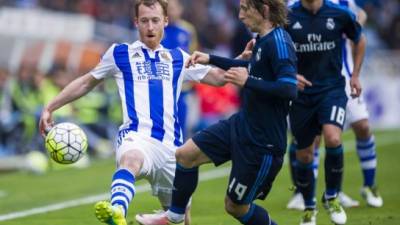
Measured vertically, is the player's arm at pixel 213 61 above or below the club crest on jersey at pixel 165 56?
above

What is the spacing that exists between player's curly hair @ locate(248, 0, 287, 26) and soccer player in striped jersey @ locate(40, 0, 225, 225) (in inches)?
46.7

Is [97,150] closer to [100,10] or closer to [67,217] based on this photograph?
[100,10]

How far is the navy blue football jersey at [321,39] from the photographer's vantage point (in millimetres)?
10289

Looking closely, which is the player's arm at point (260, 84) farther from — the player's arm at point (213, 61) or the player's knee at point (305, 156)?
the player's knee at point (305, 156)

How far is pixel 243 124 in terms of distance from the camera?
820 cm

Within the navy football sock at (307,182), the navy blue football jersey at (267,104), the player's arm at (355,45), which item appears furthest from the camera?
the player's arm at (355,45)

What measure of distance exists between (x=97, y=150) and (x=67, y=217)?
29.1 ft

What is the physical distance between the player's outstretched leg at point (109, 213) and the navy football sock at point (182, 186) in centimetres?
79

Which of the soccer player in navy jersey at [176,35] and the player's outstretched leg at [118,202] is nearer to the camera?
the player's outstretched leg at [118,202]

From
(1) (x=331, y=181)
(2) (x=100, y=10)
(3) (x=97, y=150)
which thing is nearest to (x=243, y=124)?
(1) (x=331, y=181)

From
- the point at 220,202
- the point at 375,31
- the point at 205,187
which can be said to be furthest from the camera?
the point at 375,31

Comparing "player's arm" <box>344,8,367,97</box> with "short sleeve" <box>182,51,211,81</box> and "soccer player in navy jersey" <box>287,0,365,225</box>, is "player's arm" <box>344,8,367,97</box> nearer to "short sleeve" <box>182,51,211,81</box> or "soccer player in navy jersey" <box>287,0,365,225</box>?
"soccer player in navy jersey" <box>287,0,365,225</box>

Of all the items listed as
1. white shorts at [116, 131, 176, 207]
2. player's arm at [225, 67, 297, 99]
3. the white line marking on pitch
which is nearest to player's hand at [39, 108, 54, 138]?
white shorts at [116, 131, 176, 207]

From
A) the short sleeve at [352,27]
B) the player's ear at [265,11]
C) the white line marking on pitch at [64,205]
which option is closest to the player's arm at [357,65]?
the short sleeve at [352,27]
